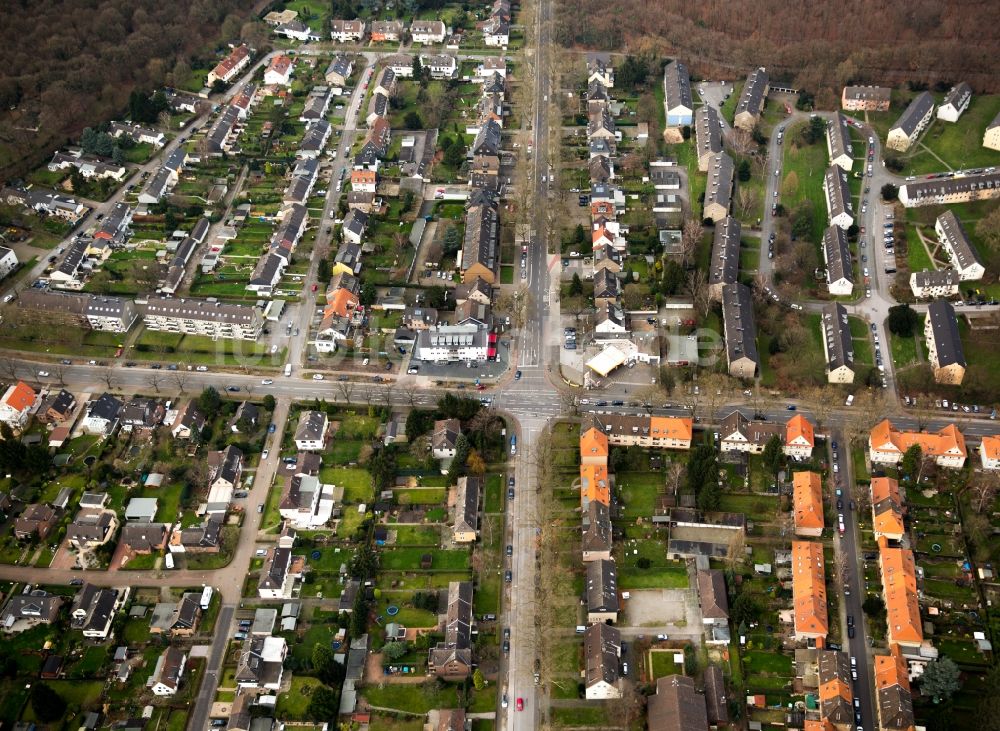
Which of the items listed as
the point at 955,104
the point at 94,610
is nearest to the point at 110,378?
the point at 94,610

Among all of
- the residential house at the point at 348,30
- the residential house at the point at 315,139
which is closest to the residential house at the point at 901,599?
the residential house at the point at 315,139

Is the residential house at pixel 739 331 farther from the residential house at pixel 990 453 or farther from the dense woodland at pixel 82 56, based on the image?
the dense woodland at pixel 82 56

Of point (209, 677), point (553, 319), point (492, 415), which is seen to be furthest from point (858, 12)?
point (209, 677)

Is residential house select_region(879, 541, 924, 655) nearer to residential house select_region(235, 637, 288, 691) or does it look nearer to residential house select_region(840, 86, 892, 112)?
residential house select_region(235, 637, 288, 691)

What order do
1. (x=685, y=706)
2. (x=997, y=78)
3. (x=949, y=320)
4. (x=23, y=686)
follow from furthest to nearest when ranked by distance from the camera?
1. (x=997, y=78)
2. (x=949, y=320)
3. (x=23, y=686)
4. (x=685, y=706)

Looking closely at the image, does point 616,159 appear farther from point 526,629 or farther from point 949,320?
point 526,629
